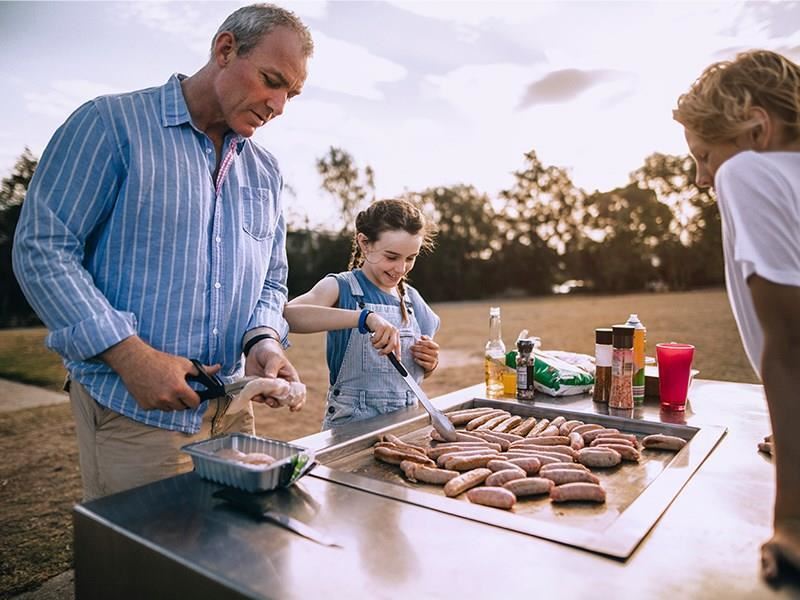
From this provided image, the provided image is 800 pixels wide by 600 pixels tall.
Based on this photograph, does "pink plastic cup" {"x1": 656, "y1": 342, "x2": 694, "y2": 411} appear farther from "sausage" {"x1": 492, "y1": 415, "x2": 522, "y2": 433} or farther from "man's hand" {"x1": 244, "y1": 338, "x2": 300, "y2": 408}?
"man's hand" {"x1": 244, "y1": 338, "x2": 300, "y2": 408}

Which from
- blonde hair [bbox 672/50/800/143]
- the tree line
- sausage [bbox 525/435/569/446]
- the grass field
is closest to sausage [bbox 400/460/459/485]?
sausage [bbox 525/435/569/446]

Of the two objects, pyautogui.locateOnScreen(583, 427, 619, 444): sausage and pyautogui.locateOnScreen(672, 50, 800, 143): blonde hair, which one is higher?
pyautogui.locateOnScreen(672, 50, 800, 143): blonde hair

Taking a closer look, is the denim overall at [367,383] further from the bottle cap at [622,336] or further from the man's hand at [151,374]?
the man's hand at [151,374]

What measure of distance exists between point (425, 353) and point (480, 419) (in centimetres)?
59

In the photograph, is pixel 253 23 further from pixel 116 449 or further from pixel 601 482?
pixel 601 482

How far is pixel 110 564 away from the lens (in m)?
1.29

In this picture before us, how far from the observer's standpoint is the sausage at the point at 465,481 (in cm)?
164

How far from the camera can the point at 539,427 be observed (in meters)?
2.33

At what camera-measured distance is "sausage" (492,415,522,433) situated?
7.49 ft

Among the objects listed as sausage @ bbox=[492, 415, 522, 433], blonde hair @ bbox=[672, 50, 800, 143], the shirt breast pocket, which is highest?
blonde hair @ bbox=[672, 50, 800, 143]

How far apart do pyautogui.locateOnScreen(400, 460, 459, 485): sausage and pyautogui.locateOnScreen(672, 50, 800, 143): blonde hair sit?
1.16 meters

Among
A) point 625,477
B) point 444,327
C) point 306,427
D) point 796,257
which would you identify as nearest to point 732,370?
point 306,427

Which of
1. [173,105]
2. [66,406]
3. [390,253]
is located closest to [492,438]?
[390,253]

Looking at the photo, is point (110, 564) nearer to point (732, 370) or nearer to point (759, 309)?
point (759, 309)
